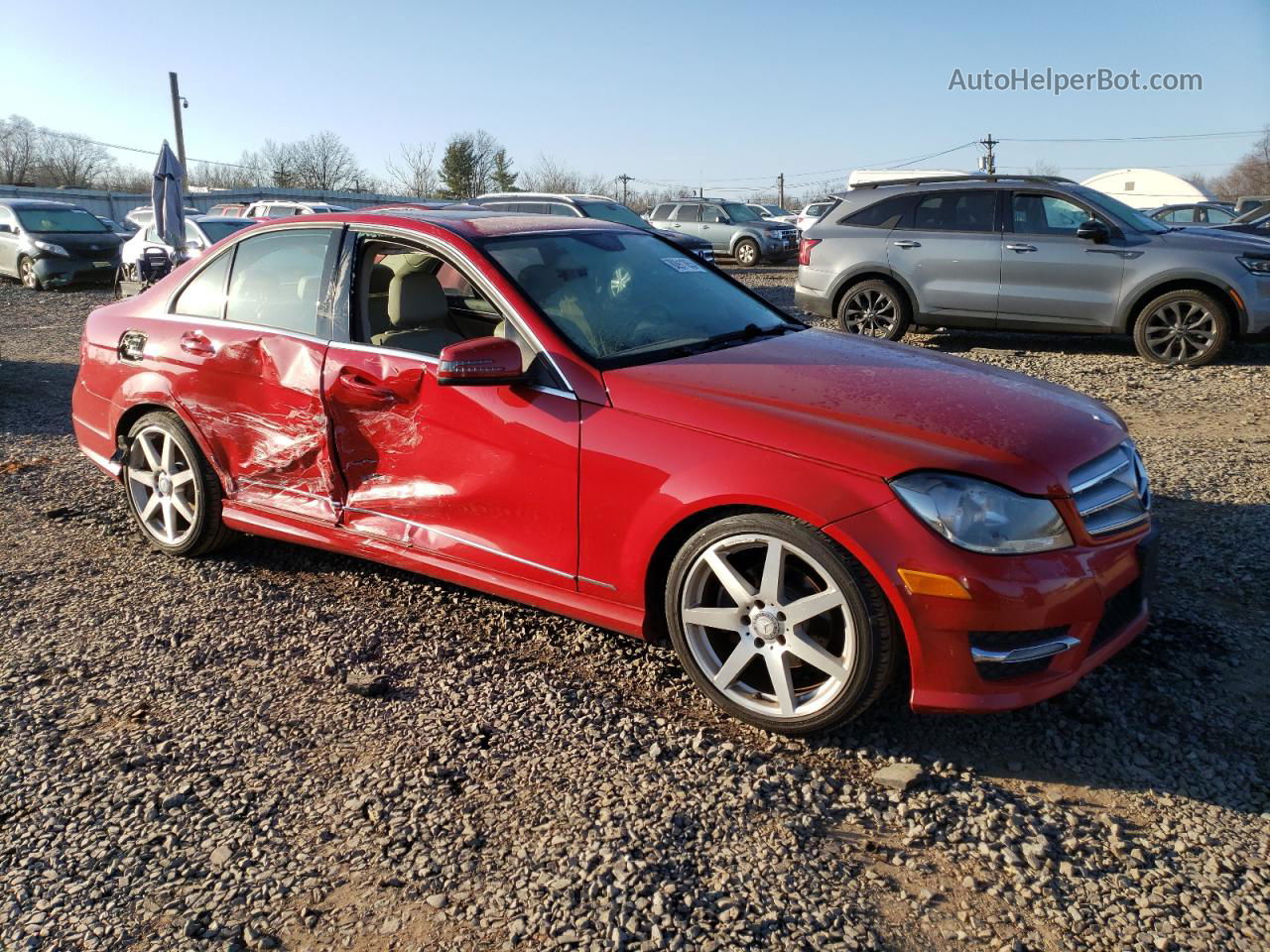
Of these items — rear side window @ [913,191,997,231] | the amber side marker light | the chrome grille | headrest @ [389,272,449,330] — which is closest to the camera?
the amber side marker light

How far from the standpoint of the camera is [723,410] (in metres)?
3.19

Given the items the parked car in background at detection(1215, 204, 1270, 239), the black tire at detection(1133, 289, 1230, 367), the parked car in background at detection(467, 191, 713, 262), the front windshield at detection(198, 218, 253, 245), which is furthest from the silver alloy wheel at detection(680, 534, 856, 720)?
the front windshield at detection(198, 218, 253, 245)

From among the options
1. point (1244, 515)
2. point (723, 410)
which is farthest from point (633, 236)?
point (1244, 515)

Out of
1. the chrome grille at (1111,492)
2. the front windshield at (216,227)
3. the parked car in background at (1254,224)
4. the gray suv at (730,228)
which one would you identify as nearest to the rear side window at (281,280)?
the chrome grille at (1111,492)

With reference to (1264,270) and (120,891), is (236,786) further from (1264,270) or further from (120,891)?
(1264,270)

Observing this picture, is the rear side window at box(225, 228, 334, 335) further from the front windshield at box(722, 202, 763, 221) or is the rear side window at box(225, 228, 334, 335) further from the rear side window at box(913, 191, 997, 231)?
the front windshield at box(722, 202, 763, 221)

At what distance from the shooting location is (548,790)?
292 cm

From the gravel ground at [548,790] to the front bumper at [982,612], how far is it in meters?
0.30

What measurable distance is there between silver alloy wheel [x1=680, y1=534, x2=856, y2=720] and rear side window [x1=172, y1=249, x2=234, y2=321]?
9.03ft

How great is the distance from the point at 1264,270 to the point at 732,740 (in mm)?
8446

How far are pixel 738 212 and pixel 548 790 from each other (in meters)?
24.5

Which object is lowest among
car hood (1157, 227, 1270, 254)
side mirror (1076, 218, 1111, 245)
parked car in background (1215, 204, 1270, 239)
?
car hood (1157, 227, 1270, 254)

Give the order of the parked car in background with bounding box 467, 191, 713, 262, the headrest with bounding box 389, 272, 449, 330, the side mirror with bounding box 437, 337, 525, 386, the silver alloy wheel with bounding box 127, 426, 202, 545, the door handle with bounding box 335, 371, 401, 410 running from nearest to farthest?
the side mirror with bounding box 437, 337, 525, 386 → the door handle with bounding box 335, 371, 401, 410 → the headrest with bounding box 389, 272, 449, 330 → the silver alloy wheel with bounding box 127, 426, 202, 545 → the parked car in background with bounding box 467, 191, 713, 262

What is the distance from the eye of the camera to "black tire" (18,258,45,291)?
1859 centimetres
